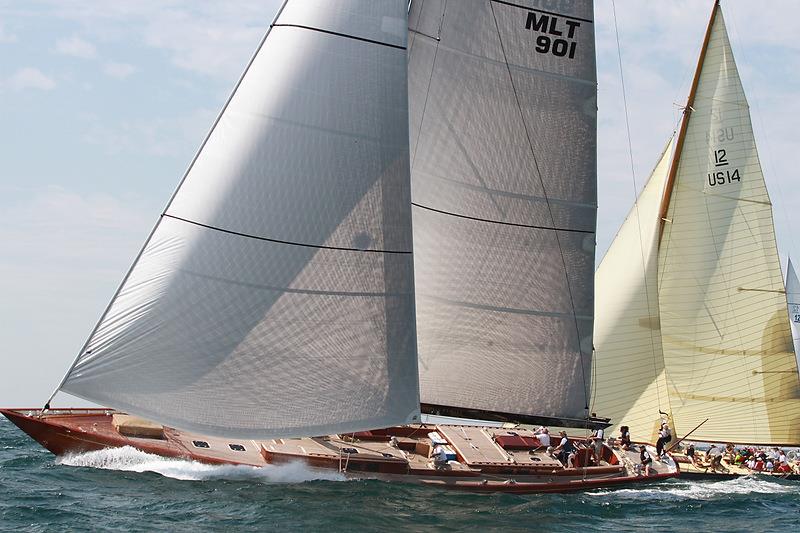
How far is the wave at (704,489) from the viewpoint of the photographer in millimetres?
25766

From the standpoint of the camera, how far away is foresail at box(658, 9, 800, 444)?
1347 inches

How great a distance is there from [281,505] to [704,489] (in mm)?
13506

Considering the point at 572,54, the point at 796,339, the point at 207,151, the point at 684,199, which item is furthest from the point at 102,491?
the point at 796,339

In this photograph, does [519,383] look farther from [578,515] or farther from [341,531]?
[341,531]

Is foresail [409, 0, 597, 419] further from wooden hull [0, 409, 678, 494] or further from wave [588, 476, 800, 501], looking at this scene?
wave [588, 476, 800, 501]

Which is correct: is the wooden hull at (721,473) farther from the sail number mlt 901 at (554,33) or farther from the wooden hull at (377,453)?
the sail number mlt 901 at (554,33)

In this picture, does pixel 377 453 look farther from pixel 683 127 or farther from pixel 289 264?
pixel 683 127

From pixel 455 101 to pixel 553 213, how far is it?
139 inches

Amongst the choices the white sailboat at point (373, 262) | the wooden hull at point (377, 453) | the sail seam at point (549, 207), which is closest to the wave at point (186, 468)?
the wooden hull at point (377, 453)

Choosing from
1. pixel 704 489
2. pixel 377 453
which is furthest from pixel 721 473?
pixel 377 453

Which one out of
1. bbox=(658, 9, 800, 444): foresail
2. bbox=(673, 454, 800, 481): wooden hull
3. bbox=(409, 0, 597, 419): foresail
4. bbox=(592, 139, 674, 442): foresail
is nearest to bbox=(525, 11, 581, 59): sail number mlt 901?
bbox=(409, 0, 597, 419): foresail

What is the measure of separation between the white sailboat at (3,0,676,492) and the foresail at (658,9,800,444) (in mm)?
9794

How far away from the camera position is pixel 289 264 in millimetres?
20297

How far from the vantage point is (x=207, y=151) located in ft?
67.8
